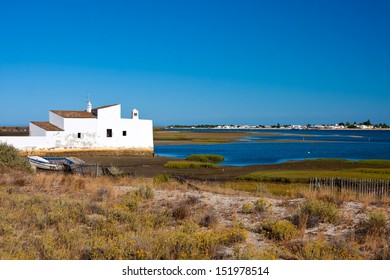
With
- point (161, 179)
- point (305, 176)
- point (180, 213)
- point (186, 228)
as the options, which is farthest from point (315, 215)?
point (305, 176)

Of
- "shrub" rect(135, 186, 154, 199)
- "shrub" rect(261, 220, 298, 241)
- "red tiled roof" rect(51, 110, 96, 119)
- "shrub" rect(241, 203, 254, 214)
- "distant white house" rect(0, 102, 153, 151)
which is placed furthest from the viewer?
"red tiled roof" rect(51, 110, 96, 119)

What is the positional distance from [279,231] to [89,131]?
44411 mm

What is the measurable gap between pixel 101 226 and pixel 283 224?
4.13m

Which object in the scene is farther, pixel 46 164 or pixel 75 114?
pixel 75 114

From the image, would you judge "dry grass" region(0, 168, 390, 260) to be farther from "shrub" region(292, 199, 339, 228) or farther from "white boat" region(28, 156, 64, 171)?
"white boat" region(28, 156, 64, 171)

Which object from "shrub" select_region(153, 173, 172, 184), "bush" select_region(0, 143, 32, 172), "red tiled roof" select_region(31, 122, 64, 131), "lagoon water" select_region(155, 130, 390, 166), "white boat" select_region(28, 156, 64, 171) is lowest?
"lagoon water" select_region(155, 130, 390, 166)

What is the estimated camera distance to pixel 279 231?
8.97 m

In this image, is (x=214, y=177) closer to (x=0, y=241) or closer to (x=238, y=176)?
(x=238, y=176)

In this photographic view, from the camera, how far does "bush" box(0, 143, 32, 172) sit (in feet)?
77.4

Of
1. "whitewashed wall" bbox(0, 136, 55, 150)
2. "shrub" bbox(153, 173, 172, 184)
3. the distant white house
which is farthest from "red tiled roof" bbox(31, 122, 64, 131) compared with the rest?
"shrub" bbox(153, 173, 172, 184)

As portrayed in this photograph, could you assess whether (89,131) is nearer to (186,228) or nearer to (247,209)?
(247,209)

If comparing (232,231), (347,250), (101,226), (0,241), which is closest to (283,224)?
(232,231)

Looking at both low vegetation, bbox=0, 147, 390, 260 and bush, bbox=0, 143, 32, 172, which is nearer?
low vegetation, bbox=0, 147, 390, 260

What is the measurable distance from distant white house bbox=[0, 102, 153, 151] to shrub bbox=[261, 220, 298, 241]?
42282mm
